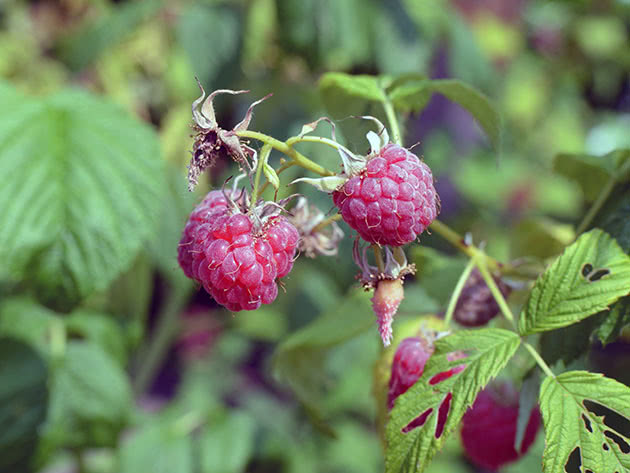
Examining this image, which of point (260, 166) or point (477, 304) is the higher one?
point (260, 166)

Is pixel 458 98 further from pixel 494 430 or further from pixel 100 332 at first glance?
pixel 100 332

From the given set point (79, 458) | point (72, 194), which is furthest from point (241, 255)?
point (79, 458)

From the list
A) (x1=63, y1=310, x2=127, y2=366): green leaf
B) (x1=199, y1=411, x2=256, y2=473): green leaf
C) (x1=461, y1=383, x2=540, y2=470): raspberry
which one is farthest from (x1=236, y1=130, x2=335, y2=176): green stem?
(x1=199, y1=411, x2=256, y2=473): green leaf

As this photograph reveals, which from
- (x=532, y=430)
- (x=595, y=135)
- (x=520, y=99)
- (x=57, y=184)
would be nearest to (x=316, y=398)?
(x=532, y=430)

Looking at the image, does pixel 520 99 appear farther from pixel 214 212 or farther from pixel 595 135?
pixel 214 212

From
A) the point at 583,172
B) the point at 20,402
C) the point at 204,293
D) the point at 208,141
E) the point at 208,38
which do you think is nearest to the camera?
the point at 208,141

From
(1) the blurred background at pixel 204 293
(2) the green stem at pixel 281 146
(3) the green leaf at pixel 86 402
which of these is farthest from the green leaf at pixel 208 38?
(2) the green stem at pixel 281 146
